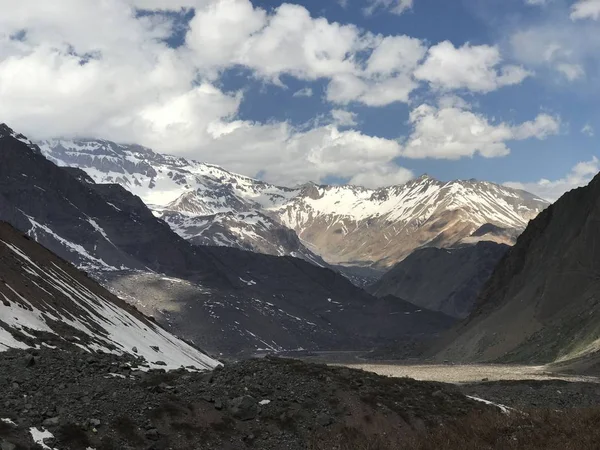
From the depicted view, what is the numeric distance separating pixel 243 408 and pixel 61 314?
49078 millimetres

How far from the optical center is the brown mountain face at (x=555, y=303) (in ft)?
465

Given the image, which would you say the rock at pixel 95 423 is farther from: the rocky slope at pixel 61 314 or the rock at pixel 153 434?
the rocky slope at pixel 61 314

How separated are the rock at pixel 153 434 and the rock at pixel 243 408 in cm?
495

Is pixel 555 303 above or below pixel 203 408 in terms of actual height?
above

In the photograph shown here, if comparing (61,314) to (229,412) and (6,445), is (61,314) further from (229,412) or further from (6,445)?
(6,445)

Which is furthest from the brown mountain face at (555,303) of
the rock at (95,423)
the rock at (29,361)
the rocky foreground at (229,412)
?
the rock at (95,423)

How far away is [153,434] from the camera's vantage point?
28.4 meters

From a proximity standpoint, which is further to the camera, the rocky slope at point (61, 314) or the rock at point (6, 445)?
the rocky slope at point (61, 314)

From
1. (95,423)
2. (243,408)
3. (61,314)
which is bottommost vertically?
(61,314)

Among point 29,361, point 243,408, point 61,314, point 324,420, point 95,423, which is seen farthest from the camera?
point 61,314

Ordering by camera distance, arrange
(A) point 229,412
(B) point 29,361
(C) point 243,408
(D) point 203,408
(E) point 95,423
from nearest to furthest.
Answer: (E) point 95,423 < (D) point 203,408 < (A) point 229,412 < (C) point 243,408 < (B) point 29,361

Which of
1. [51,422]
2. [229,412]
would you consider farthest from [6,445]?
[229,412]

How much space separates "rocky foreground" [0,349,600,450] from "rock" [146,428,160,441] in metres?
0.04

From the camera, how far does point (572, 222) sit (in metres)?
185
